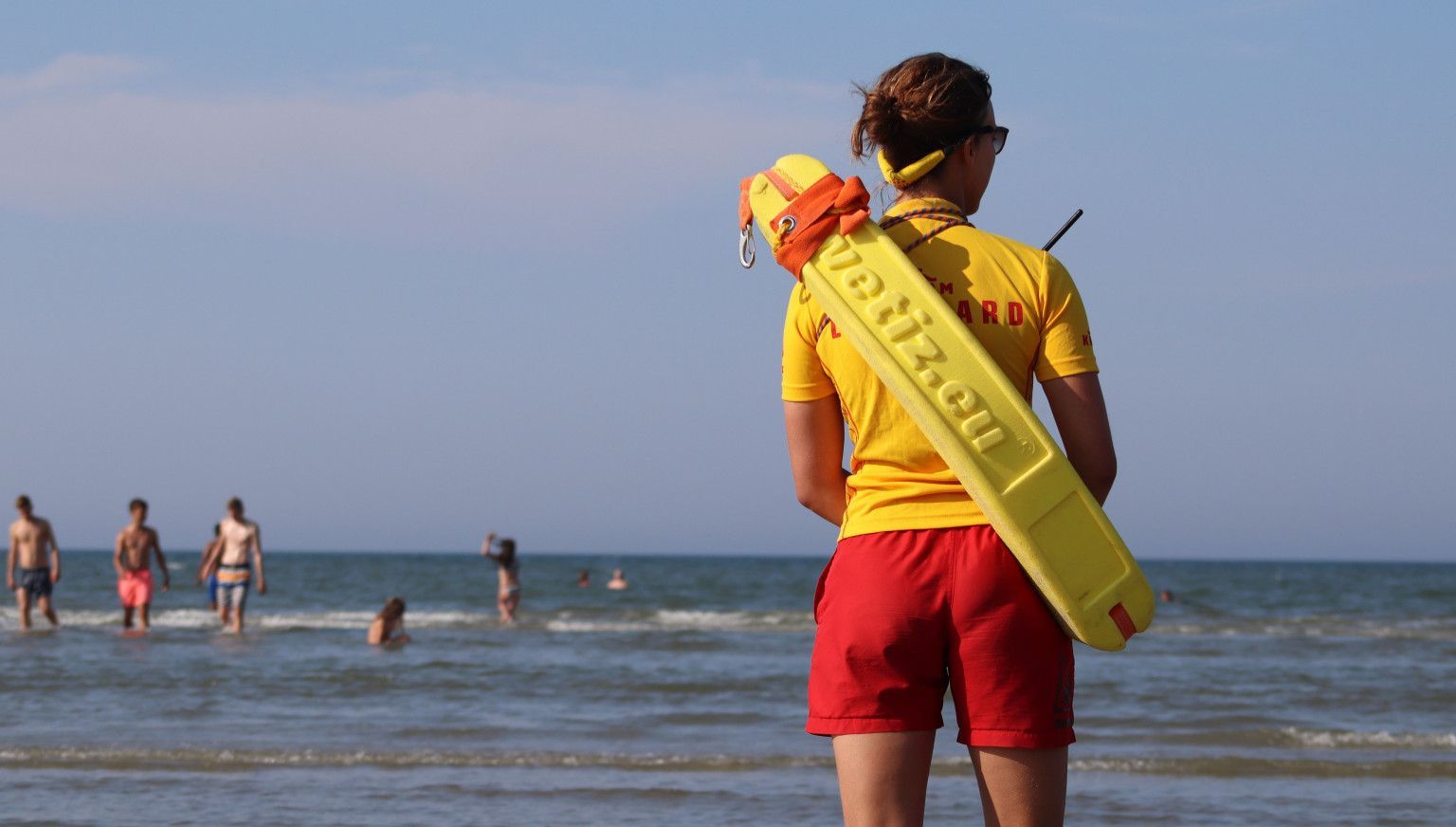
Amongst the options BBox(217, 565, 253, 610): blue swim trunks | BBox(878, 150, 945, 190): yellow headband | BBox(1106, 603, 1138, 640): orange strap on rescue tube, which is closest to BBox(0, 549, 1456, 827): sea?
BBox(217, 565, 253, 610): blue swim trunks

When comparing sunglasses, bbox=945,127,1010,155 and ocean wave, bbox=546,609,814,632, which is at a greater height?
sunglasses, bbox=945,127,1010,155

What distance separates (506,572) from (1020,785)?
19.4 metres

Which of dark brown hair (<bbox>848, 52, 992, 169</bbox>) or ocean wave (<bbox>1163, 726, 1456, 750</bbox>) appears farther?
ocean wave (<bbox>1163, 726, 1456, 750</bbox>)

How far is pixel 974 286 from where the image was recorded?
2.29 m

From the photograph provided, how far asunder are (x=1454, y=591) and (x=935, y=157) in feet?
147

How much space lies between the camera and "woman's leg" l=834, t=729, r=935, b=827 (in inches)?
87.4

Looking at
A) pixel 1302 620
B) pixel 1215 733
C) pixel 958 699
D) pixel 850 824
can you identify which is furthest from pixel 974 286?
pixel 1302 620

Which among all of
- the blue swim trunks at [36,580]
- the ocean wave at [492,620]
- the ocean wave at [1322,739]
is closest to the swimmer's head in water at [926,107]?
the ocean wave at [1322,739]

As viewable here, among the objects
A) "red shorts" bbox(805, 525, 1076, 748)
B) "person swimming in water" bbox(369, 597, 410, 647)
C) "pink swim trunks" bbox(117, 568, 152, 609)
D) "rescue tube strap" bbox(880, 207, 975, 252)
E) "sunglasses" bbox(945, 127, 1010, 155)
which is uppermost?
"sunglasses" bbox(945, 127, 1010, 155)

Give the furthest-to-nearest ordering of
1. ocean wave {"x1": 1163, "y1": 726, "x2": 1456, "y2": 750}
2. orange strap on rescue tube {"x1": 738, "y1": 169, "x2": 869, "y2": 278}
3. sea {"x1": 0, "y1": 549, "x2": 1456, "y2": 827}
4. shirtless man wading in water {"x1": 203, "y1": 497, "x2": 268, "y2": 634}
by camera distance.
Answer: shirtless man wading in water {"x1": 203, "y1": 497, "x2": 268, "y2": 634} < ocean wave {"x1": 1163, "y1": 726, "x2": 1456, "y2": 750} < sea {"x1": 0, "y1": 549, "x2": 1456, "y2": 827} < orange strap on rescue tube {"x1": 738, "y1": 169, "x2": 869, "y2": 278}

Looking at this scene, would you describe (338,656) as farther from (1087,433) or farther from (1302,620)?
(1302,620)

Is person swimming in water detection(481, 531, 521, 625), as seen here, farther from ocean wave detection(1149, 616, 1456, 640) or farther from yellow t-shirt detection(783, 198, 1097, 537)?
yellow t-shirt detection(783, 198, 1097, 537)

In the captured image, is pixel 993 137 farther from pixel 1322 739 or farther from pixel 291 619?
pixel 291 619

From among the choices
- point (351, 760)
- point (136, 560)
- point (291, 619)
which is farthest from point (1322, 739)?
point (291, 619)
